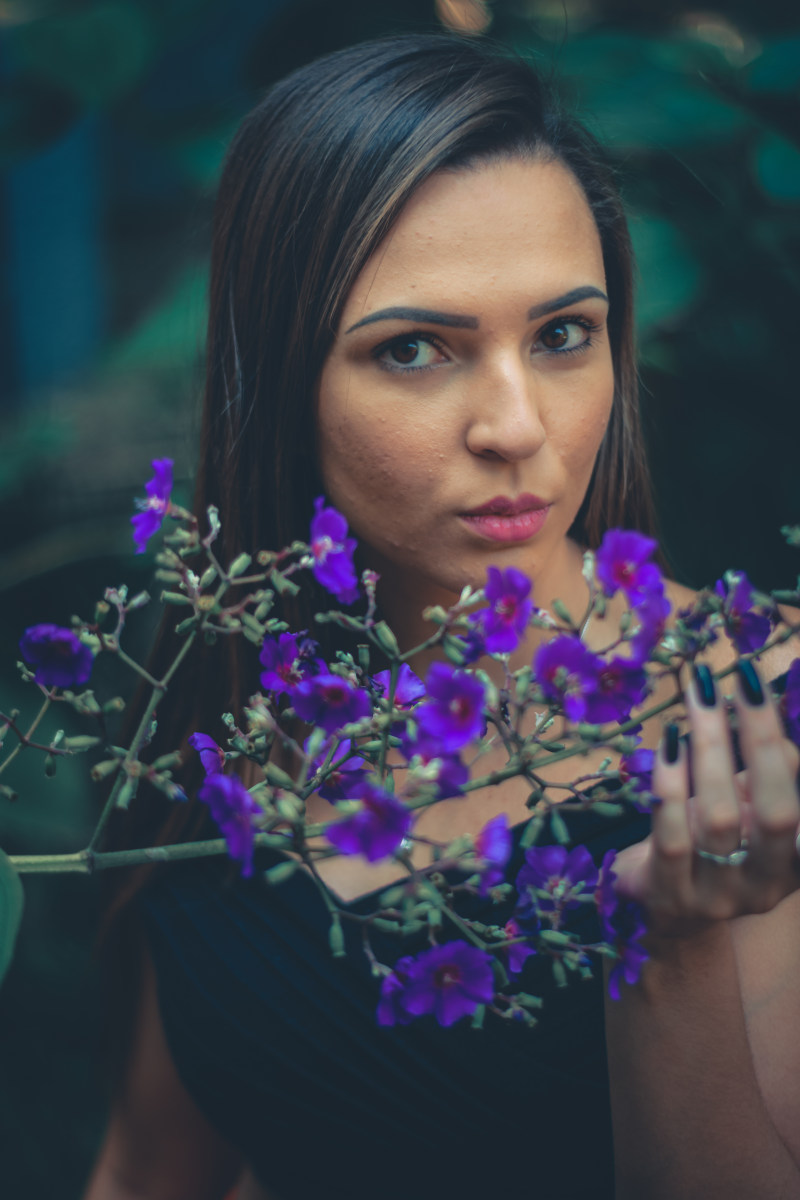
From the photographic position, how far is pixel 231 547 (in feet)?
4.39

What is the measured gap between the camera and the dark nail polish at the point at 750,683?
63cm

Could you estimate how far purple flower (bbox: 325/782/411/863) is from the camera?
541 millimetres

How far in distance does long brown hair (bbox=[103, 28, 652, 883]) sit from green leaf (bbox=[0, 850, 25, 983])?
2.15ft

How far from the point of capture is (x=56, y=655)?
72 centimetres

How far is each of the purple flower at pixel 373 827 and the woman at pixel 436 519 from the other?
0.90ft

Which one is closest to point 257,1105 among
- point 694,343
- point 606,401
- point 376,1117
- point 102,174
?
point 376,1117

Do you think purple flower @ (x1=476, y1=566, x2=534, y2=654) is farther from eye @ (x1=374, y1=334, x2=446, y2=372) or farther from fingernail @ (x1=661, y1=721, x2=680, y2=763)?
eye @ (x1=374, y1=334, x2=446, y2=372)

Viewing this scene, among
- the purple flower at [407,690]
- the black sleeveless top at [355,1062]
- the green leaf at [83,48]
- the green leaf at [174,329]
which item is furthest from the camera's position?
the green leaf at [174,329]

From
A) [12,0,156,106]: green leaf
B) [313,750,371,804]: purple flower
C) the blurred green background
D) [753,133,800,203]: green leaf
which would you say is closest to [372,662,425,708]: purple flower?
[313,750,371,804]: purple flower

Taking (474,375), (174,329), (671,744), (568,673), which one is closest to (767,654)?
(474,375)

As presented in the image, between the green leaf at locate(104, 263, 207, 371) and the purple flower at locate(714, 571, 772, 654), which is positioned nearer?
the purple flower at locate(714, 571, 772, 654)

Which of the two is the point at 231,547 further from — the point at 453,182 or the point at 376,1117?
the point at 376,1117

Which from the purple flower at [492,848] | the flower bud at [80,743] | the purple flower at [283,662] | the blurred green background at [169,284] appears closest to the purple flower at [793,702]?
the purple flower at [492,848]

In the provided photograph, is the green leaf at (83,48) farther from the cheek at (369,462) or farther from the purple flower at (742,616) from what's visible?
the purple flower at (742,616)
